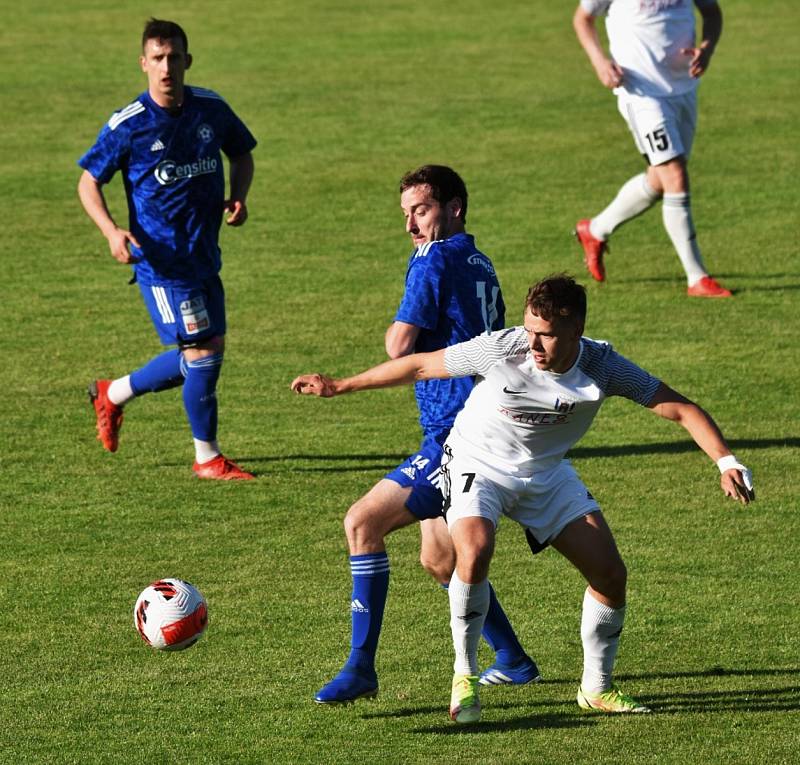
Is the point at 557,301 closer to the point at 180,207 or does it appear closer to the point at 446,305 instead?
the point at 446,305

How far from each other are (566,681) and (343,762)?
125cm

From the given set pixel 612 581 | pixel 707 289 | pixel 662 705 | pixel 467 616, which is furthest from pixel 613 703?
pixel 707 289

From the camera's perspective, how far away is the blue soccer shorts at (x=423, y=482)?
6980 millimetres

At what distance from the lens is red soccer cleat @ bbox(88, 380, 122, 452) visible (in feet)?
34.4

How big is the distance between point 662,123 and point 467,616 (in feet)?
24.0

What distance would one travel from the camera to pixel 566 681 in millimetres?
Answer: 7316

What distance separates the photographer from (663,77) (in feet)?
43.5

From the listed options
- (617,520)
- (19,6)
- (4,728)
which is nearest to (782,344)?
(617,520)

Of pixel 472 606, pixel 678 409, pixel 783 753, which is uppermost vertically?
pixel 678 409

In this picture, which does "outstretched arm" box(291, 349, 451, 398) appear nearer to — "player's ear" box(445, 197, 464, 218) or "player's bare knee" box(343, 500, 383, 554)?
"player's bare knee" box(343, 500, 383, 554)

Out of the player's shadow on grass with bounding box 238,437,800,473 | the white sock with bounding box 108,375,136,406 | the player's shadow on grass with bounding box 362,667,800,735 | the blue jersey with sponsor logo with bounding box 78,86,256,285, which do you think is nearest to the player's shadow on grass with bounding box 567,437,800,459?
the player's shadow on grass with bounding box 238,437,800,473

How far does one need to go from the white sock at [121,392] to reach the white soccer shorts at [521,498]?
408cm

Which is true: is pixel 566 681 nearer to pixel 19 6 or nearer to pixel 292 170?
pixel 292 170

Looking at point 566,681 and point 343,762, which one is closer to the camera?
point 343,762
